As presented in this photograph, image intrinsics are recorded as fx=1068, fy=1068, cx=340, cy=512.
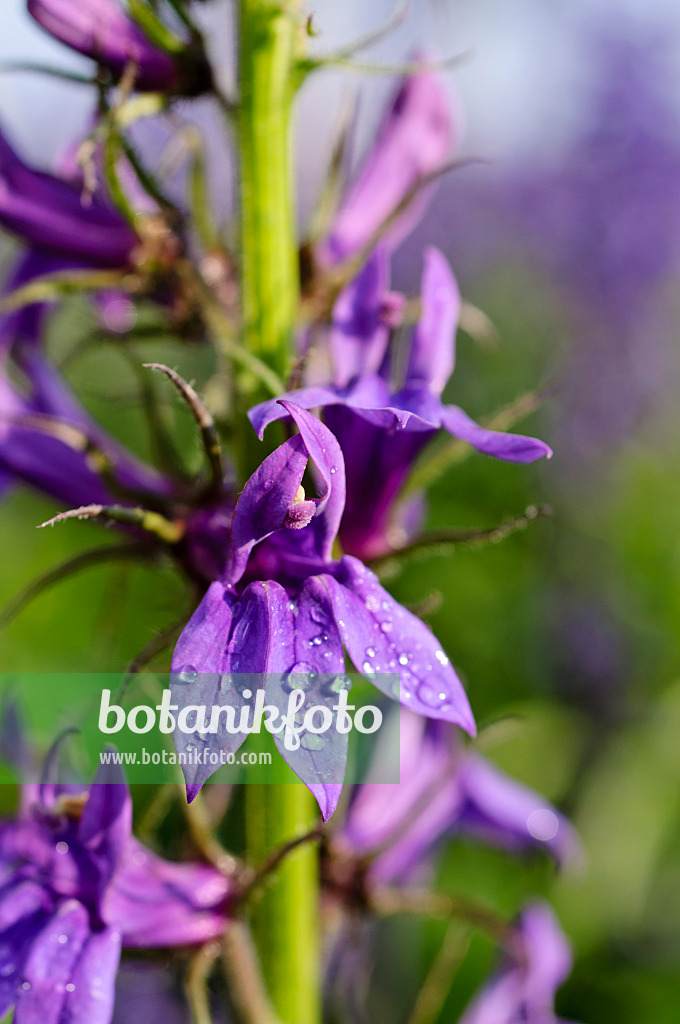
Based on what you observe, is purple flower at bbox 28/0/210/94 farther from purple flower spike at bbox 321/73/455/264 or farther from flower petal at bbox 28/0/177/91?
purple flower spike at bbox 321/73/455/264

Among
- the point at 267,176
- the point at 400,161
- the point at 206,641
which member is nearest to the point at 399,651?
the point at 206,641

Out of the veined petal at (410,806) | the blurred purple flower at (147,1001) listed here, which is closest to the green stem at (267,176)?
the veined petal at (410,806)

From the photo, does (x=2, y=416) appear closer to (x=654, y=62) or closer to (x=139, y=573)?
(x=139, y=573)

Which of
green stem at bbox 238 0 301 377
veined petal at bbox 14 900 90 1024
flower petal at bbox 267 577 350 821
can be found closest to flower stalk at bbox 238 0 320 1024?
green stem at bbox 238 0 301 377

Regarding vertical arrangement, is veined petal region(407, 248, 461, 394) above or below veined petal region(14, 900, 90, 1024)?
above

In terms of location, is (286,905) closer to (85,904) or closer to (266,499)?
(85,904)
